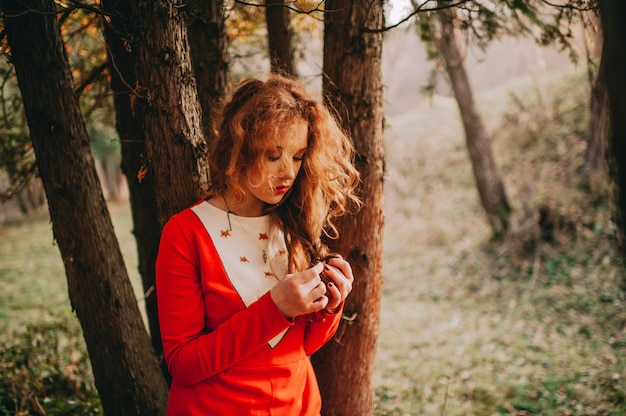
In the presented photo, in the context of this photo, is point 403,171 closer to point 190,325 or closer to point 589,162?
point 589,162

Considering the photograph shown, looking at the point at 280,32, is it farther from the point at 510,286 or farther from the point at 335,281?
the point at 510,286

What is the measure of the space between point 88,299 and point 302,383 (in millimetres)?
1358

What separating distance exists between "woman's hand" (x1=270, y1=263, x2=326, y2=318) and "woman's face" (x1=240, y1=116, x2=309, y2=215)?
1.27 feet

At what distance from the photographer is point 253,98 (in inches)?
67.1

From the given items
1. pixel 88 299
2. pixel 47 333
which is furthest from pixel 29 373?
pixel 88 299

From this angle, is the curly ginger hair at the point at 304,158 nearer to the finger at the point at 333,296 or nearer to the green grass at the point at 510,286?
the finger at the point at 333,296

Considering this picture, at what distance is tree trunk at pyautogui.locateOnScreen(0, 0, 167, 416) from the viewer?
203 centimetres

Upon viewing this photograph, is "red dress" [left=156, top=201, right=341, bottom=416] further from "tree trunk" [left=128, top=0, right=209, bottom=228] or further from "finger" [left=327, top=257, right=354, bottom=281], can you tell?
"tree trunk" [left=128, top=0, right=209, bottom=228]

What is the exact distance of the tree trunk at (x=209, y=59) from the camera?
8.95ft

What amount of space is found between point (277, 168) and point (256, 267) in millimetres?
419

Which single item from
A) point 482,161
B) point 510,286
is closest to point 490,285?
point 510,286

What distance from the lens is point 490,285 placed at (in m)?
7.32

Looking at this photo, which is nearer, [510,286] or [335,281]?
[335,281]

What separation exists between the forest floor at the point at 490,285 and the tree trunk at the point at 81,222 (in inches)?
40.3
